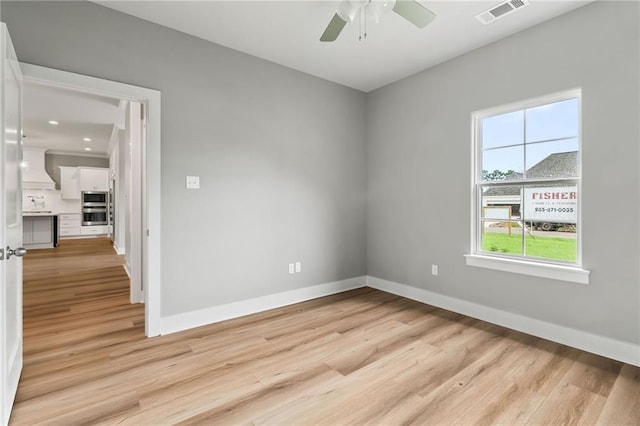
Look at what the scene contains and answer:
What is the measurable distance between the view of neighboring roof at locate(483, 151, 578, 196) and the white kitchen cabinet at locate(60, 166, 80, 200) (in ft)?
38.5

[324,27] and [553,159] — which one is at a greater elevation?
[324,27]

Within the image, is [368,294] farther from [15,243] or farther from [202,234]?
[15,243]

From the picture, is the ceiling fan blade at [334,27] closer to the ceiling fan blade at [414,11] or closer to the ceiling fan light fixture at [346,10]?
the ceiling fan light fixture at [346,10]

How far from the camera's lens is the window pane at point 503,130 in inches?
117

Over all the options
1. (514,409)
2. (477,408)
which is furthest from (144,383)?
(514,409)

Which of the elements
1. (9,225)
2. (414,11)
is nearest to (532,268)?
(414,11)

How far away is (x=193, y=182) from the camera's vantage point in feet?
9.82

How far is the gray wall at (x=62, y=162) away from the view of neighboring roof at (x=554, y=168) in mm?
12219

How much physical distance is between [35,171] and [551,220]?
40.0 feet

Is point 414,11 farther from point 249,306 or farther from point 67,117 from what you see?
point 67,117

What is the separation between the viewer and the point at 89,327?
298 cm

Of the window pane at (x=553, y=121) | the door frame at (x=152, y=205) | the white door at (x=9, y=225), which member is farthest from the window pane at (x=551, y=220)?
the white door at (x=9, y=225)

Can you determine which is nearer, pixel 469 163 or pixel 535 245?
pixel 535 245

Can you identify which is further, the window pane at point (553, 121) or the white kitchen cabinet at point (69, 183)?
the white kitchen cabinet at point (69, 183)
